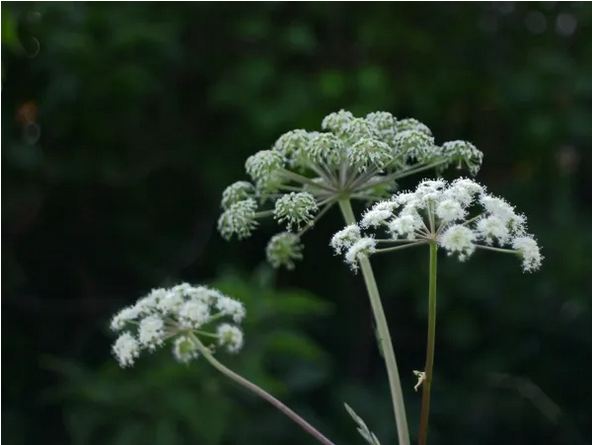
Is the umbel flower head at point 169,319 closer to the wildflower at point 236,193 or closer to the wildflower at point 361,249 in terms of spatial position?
the wildflower at point 236,193

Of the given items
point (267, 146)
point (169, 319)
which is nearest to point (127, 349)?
point (169, 319)

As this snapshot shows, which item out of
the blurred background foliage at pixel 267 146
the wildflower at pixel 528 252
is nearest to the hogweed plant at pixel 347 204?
the wildflower at pixel 528 252

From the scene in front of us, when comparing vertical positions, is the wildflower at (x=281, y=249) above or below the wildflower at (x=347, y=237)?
above

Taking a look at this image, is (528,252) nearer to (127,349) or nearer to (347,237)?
(347,237)

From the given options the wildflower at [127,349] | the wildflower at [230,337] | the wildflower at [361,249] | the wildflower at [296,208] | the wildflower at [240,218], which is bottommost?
the wildflower at [127,349]

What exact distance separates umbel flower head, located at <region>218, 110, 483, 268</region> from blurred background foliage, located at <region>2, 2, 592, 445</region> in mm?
2410

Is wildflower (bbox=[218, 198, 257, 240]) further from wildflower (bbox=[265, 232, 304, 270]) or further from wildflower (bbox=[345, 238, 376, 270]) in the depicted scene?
wildflower (bbox=[345, 238, 376, 270])

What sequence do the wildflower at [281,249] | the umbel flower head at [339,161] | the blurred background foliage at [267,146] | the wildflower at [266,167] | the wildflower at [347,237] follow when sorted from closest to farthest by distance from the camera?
the wildflower at [347,237] < the umbel flower head at [339,161] < the wildflower at [266,167] < the wildflower at [281,249] < the blurred background foliage at [267,146]

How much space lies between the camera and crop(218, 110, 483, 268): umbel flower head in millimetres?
1672

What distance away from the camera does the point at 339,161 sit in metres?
1.73

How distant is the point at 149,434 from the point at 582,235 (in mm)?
2645

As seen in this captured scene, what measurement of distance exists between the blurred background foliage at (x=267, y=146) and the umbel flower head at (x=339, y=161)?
2.41m

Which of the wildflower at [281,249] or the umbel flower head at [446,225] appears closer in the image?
the umbel flower head at [446,225]

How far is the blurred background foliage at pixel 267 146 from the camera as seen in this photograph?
4.65 meters
